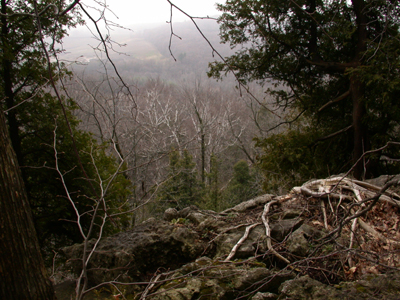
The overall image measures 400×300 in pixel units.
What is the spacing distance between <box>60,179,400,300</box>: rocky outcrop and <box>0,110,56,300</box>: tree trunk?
1.57 ft

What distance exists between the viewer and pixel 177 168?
13.2 metres

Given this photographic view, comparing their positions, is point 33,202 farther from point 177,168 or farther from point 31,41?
point 177,168

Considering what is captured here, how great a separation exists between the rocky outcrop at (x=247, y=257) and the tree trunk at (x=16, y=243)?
478 millimetres

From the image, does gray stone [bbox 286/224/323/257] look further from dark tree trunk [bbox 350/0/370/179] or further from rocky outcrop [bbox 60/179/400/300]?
dark tree trunk [bbox 350/0/370/179]

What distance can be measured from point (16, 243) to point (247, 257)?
2.86 meters

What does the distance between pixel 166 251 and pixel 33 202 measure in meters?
3.59

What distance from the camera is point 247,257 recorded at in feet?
11.5

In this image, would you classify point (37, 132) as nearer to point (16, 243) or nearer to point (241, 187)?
point (16, 243)

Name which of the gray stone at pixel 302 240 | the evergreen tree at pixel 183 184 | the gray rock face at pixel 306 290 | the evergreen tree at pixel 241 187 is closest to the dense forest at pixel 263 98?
the gray stone at pixel 302 240

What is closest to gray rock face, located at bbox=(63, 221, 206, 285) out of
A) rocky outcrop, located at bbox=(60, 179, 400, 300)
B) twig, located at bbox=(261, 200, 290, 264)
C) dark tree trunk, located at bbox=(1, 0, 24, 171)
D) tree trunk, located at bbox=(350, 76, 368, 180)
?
rocky outcrop, located at bbox=(60, 179, 400, 300)

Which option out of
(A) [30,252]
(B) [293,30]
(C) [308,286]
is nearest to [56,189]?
(A) [30,252]

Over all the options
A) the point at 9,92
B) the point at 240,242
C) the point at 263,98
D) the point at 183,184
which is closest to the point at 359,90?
the point at 263,98

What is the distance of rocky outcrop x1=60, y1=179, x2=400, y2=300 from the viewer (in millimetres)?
2211

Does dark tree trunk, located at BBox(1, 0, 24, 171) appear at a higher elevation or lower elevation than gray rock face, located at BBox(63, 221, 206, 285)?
higher
